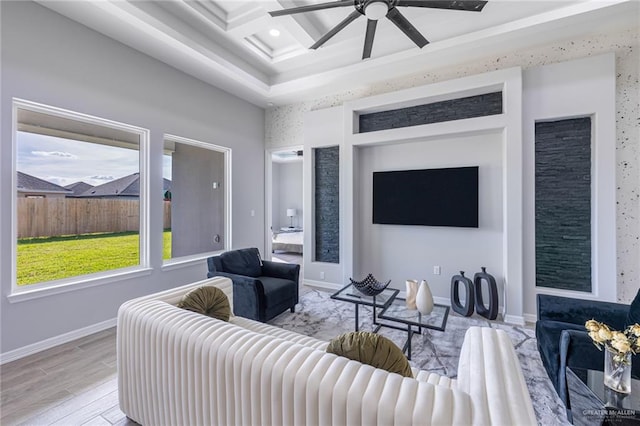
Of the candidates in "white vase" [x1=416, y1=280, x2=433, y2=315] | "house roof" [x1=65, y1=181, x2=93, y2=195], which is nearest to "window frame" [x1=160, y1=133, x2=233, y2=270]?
"house roof" [x1=65, y1=181, x2=93, y2=195]

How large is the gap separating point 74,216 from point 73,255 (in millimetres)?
439

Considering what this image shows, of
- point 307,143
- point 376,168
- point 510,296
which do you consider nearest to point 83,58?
point 307,143

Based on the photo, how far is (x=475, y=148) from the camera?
3.73 m

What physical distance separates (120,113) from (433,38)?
396 centimetres

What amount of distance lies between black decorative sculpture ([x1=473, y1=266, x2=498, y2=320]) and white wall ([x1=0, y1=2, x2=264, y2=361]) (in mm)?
3971

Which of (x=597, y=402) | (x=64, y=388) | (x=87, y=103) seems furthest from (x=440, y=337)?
(x=87, y=103)

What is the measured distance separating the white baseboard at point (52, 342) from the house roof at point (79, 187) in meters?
1.51

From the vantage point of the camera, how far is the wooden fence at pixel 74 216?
8.97 ft

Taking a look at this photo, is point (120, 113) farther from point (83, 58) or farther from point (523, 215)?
point (523, 215)

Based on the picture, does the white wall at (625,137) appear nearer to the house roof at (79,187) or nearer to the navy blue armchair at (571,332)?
the navy blue armchair at (571,332)

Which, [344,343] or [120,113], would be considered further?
[120,113]

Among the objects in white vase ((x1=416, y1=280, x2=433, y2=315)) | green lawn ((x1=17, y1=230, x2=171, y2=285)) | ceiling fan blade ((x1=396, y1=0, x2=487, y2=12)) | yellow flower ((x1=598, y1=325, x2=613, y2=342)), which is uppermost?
ceiling fan blade ((x1=396, y1=0, x2=487, y2=12))

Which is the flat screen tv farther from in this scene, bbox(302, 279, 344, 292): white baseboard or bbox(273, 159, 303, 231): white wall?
bbox(273, 159, 303, 231): white wall

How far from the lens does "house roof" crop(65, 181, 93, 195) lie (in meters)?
3.07
